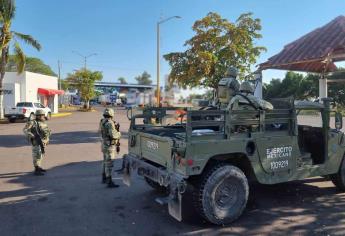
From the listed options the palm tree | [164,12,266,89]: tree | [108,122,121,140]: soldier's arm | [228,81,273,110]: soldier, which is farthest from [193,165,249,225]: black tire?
the palm tree

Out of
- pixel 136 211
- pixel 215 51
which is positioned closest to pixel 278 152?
pixel 136 211

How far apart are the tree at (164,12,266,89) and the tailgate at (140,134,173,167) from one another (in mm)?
8859

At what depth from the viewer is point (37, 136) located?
8.30m

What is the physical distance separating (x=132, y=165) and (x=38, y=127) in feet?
10.9

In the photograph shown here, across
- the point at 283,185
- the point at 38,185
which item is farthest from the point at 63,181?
the point at 283,185

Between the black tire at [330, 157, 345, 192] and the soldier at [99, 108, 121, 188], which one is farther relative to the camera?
the soldier at [99, 108, 121, 188]

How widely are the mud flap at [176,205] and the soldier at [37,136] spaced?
15.4 ft

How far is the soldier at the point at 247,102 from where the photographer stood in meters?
5.41

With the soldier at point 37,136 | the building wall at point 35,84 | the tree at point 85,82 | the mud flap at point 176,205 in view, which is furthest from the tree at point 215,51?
the tree at point 85,82

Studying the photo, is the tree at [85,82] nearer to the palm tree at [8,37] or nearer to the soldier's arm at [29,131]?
the palm tree at [8,37]

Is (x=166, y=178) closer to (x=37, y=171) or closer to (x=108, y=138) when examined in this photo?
(x=108, y=138)

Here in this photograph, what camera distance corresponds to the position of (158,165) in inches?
223

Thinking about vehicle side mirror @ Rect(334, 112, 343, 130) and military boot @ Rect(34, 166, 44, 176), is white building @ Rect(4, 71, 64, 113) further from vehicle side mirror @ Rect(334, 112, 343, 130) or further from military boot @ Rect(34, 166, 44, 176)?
vehicle side mirror @ Rect(334, 112, 343, 130)

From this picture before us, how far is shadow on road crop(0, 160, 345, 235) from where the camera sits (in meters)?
4.88
